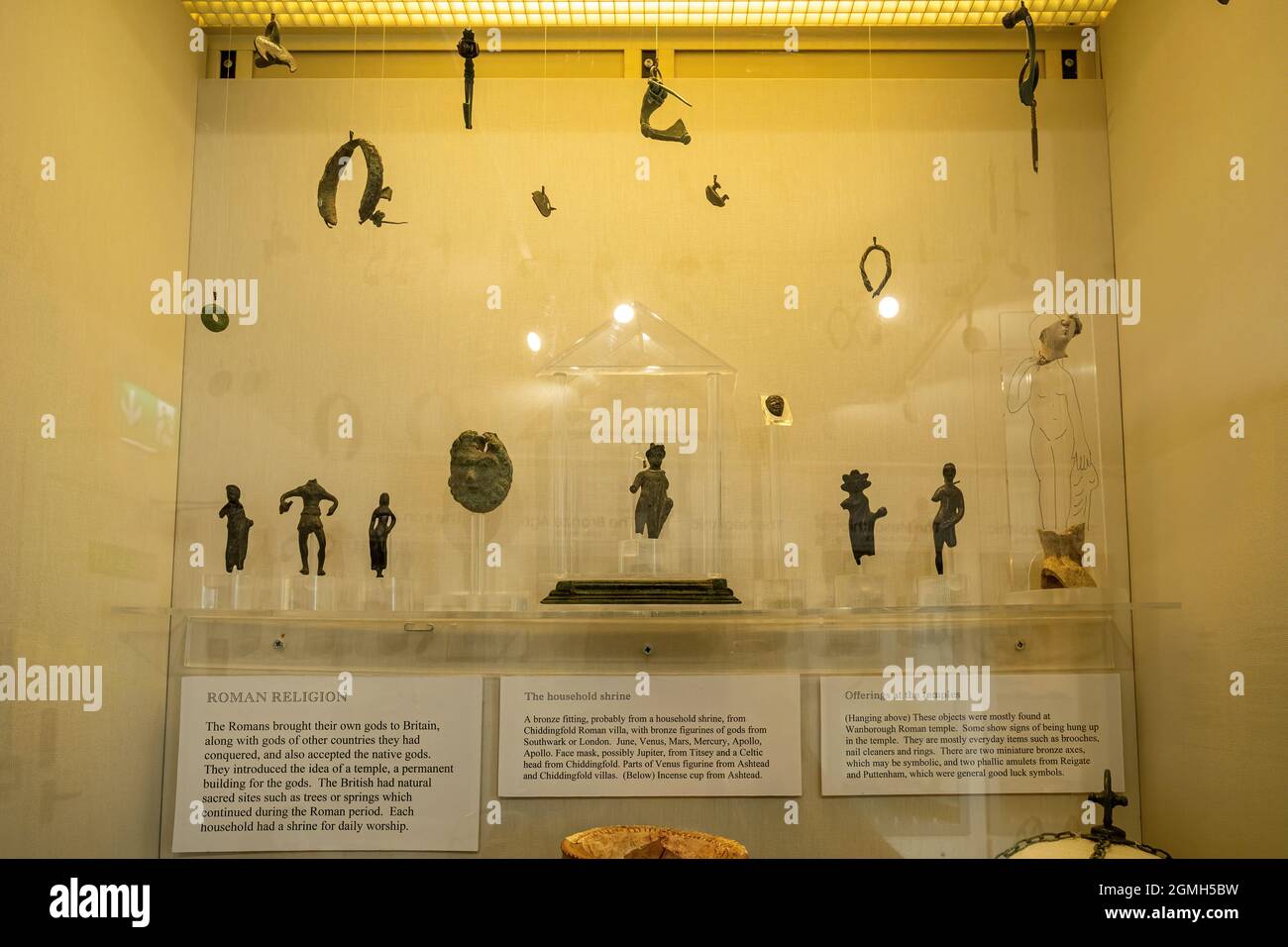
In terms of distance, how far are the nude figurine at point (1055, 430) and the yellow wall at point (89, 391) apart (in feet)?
6.62

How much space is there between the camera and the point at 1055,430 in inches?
98.0

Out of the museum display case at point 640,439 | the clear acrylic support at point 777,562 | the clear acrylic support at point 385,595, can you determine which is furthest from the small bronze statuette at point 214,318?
the clear acrylic support at point 777,562

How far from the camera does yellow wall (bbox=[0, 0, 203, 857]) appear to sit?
1.93 meters

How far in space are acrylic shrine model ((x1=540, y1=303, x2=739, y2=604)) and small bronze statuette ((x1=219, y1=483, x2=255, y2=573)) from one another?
2.31ft

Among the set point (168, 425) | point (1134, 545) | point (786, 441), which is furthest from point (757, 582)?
point (168, 425)

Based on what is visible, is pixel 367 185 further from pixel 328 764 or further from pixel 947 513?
pixel 947 513

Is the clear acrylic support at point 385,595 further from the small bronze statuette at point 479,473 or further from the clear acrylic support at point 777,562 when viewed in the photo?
the clear acrylic support at point 777,562

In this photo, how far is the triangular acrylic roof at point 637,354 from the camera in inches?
94.5

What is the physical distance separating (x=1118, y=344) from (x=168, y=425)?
7.44ft

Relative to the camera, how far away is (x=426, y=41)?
263cm

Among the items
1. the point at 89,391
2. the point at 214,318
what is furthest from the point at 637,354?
the point at 89,391

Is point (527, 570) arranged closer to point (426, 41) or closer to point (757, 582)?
point (757, 582)

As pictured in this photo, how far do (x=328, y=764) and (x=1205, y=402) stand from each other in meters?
2.05

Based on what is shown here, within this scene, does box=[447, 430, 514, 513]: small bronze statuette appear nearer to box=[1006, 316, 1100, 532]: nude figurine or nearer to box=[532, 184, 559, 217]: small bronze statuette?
box=[532, 184, 559, 217]: small bronze statuette
